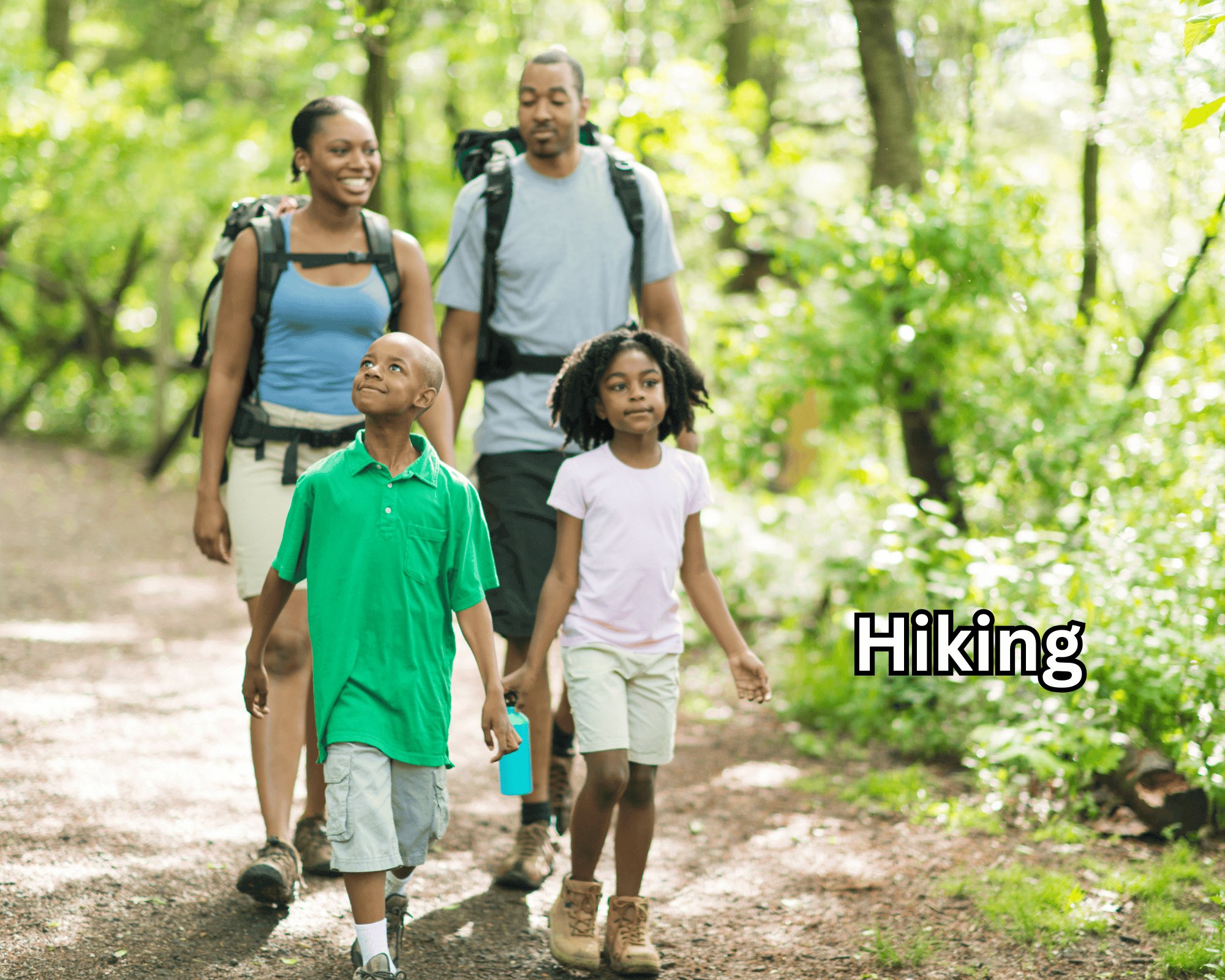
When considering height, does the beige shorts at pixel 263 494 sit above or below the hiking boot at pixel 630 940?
above

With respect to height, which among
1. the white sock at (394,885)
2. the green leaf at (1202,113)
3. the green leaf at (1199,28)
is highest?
the green leaf at (1199,28)

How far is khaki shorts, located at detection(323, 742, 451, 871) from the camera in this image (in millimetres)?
2930

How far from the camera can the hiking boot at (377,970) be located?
9.64ft

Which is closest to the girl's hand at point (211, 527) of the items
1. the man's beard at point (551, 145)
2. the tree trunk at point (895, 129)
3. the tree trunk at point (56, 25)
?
the man's beard at point (551, 145)

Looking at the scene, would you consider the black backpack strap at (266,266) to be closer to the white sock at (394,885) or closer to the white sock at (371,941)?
the white sock at (394,885)

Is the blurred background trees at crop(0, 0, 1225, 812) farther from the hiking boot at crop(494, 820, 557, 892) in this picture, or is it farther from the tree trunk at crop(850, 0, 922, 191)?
the hiking boot at crop(494, 820, 557, 892)

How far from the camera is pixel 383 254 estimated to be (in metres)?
3.90

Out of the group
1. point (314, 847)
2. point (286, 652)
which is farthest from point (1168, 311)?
point (314, 847)

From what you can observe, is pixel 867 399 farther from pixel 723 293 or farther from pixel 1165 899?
pixel 723 293

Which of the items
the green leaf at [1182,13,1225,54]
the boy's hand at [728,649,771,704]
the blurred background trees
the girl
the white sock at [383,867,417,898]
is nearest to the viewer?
the green leaf at [1182,13,1225,54]

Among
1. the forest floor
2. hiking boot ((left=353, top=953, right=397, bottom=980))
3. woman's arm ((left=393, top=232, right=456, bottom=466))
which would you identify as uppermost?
woman's arm ((left=393, top=232, right=456, bottom=466))

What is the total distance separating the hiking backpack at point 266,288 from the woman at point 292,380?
16 mm

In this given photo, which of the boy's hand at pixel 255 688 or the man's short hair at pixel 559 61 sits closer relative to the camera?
the boy's hand at pixel 255 688

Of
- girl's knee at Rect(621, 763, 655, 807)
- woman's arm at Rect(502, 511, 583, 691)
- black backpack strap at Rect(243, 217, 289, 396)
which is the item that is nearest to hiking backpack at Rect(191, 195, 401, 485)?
black backpack strap at Rect(243, 217, 289, 396)
